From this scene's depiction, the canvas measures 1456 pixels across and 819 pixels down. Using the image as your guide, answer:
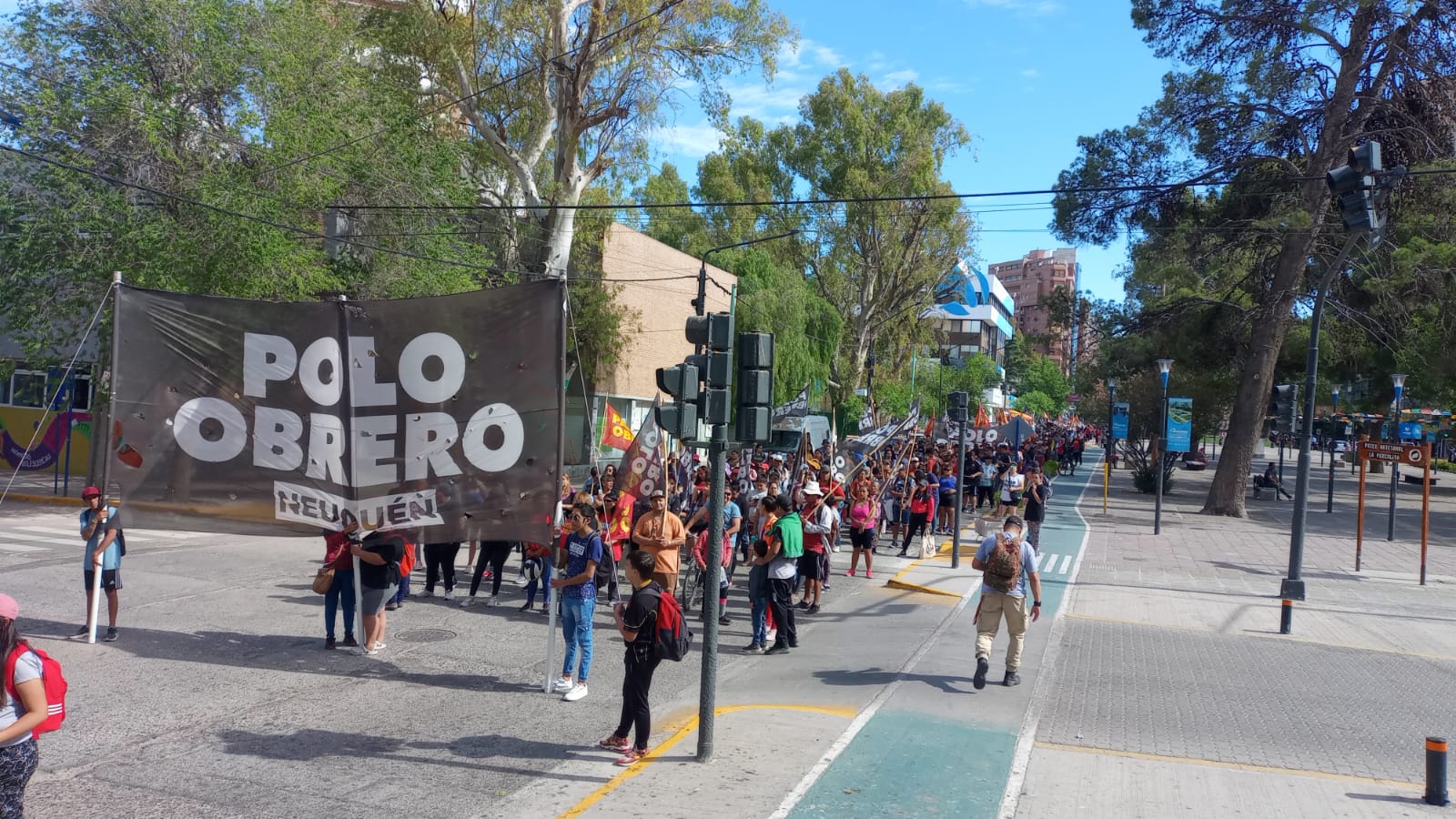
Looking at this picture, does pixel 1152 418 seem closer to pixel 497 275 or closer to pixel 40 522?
pixel 497 275

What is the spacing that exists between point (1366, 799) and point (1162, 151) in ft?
82.5

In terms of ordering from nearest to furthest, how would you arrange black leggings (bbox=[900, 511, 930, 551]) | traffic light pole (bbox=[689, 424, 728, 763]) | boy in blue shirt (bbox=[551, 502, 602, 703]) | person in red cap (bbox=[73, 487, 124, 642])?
traffic light pole (bbox=[689, 424, 728, 763]) → boy in blue shirt (bbox=[551, 502, 602, 703]) → person in red cap (bbox=[73, 487, 124, 642]) → black leggings (bbox=[900, 511, 930, 551])

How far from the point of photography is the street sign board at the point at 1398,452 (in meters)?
17.6

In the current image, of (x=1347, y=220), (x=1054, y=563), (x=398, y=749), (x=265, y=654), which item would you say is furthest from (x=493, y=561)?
(x=1347, y=220)

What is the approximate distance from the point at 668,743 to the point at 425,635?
4287 millimetres

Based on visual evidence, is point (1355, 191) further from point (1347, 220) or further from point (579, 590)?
point (579, 590)

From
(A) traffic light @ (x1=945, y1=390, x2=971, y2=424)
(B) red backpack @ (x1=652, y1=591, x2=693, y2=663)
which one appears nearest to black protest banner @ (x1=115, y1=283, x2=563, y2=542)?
(B) red backpack @ (x1=652, y1=591, x2=693, y2=663)

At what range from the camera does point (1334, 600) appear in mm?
15547

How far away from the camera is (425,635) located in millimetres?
10547

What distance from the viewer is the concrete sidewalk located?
22.1 ft

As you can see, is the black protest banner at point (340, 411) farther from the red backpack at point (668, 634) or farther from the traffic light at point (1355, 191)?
the traffic light at point (1355, 191)

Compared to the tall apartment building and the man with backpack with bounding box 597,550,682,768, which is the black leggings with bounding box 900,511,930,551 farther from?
the tall apartment building

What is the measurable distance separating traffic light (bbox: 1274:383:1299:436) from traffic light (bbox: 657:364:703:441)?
12414 mm

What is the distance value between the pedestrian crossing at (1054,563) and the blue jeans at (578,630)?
10.6 meters
